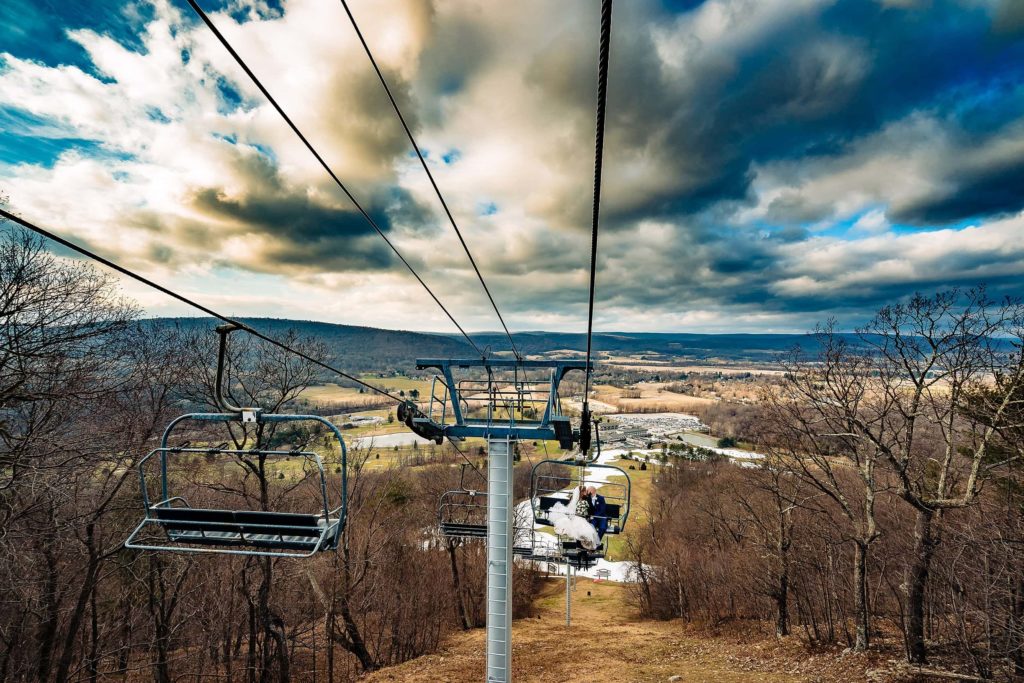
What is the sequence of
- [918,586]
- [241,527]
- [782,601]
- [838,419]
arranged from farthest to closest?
1. [782,601]
2. [838,419]
3. [918,586]
4. [241,527]

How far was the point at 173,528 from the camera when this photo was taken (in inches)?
206

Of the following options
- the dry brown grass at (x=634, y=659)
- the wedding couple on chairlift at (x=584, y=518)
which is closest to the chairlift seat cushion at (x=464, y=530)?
the wedding couple on chairlift at (x=584, y=518)

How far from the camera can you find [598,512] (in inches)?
525

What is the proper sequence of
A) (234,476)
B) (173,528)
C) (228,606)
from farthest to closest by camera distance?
(228,606)
(234,476)
(173,528)

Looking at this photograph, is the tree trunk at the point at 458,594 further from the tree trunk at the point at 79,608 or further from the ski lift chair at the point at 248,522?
the ski lift chair at the point at 248,522

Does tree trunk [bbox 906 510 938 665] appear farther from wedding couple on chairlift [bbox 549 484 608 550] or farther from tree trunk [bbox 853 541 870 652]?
wedding couple on chairlift [bbox 549 484 608 550]

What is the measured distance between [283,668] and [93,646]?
7106mm

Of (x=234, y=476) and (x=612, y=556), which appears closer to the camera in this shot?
(x=234, y=476)

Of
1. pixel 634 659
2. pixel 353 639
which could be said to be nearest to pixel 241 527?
pixel 634 659

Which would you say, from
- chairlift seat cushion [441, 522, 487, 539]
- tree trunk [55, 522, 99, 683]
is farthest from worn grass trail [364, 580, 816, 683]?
tree trunk [55, 522, 99, 683]

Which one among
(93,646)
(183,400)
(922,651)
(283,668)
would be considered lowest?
(283,668)

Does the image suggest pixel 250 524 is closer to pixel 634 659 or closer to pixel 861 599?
pixel 861 599

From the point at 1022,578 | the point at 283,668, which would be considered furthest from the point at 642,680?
the point at 283,668

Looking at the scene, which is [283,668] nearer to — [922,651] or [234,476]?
[234,476]
